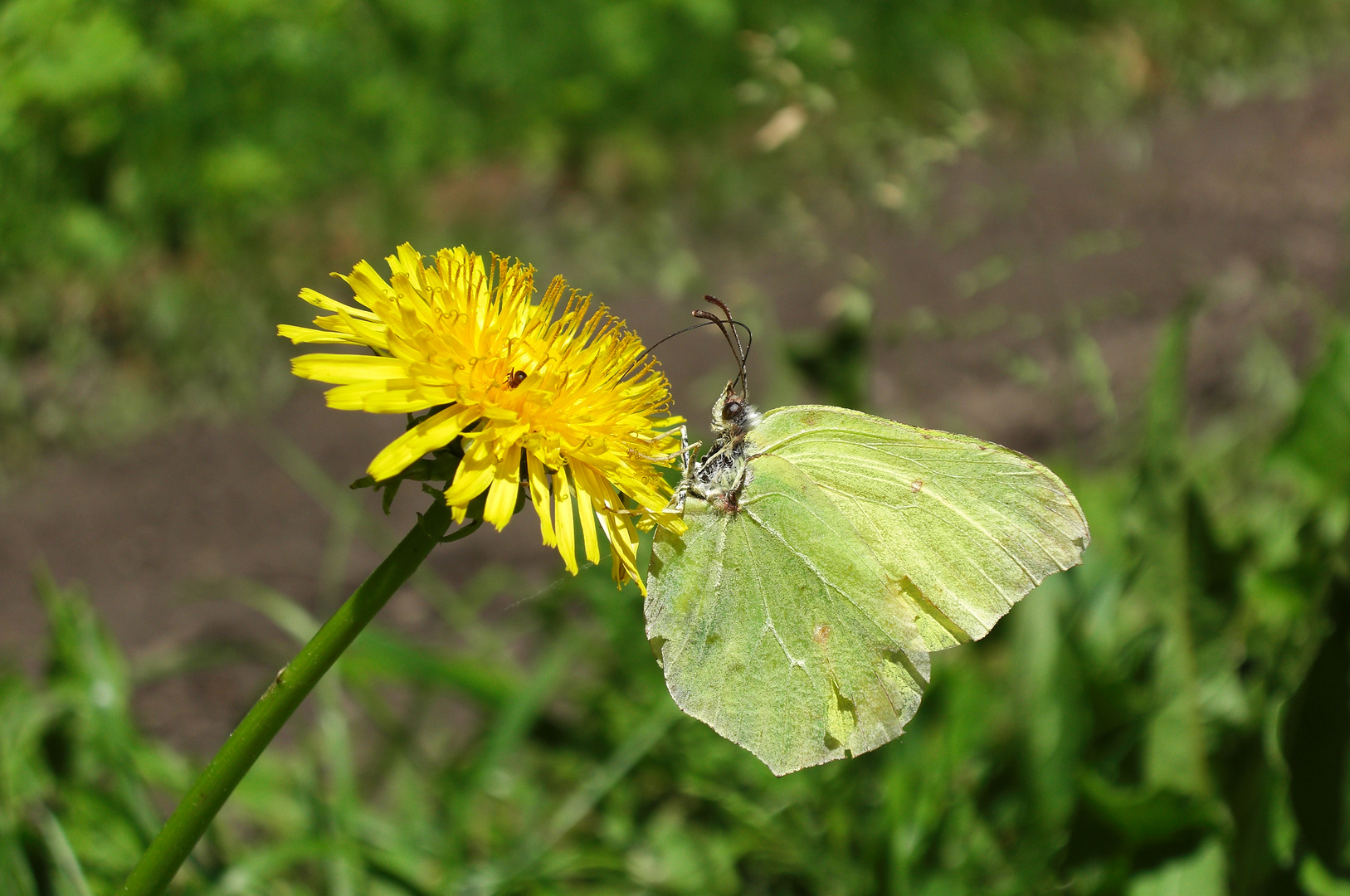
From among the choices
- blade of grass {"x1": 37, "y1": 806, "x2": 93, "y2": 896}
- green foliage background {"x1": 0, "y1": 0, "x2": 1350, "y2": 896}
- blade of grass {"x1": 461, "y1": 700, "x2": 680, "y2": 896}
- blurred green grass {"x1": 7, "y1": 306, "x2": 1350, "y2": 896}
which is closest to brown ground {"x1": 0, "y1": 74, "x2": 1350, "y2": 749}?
green foliage background {"x1": 0, "y1": 0, "x2": 1350, "y2": 896}

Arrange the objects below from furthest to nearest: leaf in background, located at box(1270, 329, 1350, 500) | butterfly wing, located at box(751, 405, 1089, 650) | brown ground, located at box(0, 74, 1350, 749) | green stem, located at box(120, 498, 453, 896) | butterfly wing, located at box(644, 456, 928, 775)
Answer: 1. brown ground, located at box(0, 74, 1350, 749)
2. leaf in background, located at box(1270, 329, 1350, 500)
3. butterfly wing, located at box(751, 405, 1089, 650)
4. butterfly wing, located at box(644, 456, 928, 775)
5. green stem, located at box(120, 498, 453, 896)

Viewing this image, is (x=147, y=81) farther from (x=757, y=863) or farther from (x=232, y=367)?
(x=757, y=863)

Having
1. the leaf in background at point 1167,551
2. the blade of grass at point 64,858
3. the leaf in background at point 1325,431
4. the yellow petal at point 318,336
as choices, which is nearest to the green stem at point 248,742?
the yellow petal at point 318,336

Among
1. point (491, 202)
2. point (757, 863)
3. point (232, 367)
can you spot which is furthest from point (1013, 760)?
point (491, 202)

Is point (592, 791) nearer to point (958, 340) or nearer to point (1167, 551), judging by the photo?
point (1167, 551)

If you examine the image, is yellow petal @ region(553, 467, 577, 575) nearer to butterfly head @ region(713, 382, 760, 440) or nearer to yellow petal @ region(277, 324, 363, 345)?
yellow petal @ region(277, 324, 363, 345)

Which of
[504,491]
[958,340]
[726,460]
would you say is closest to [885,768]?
[726,460]

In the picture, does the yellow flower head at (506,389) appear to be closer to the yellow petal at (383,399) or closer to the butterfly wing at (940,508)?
the yellow petal at (383,399)
